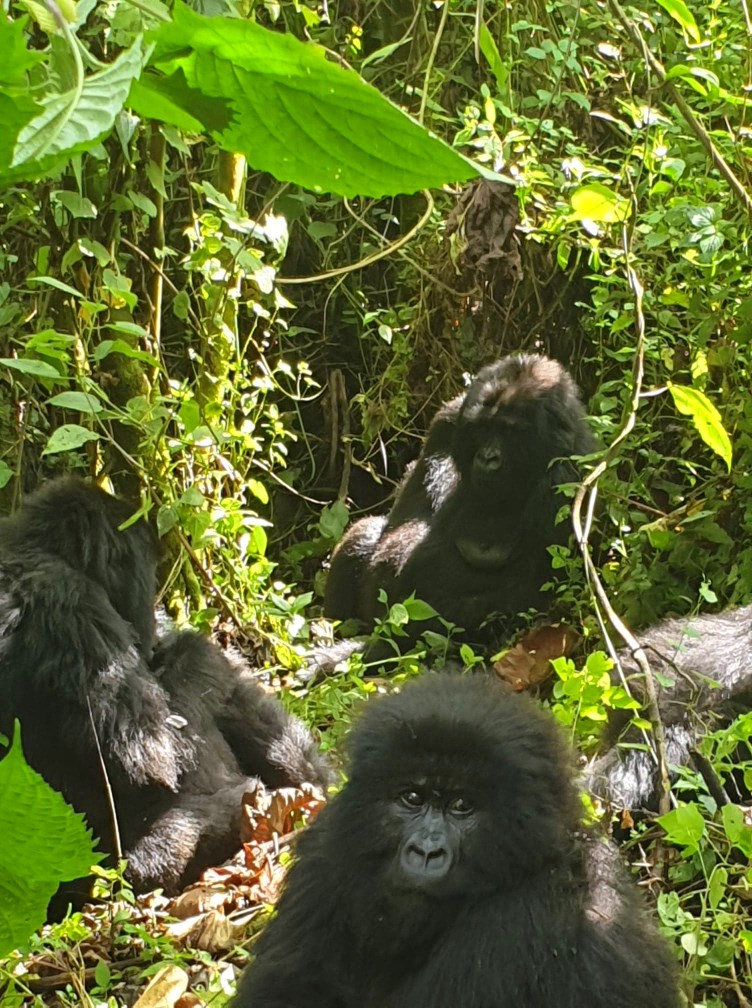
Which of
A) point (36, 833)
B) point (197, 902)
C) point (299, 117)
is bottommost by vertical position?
point (197, 902)

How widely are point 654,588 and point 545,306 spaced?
2160mm

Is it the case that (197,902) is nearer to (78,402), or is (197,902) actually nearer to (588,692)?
(588,692)

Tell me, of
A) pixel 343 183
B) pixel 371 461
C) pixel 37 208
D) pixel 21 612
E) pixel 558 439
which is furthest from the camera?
pixel 371 461

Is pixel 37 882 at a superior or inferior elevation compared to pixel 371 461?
superior

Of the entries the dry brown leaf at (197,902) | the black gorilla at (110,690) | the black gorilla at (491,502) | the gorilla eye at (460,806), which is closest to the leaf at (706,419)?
the gorilla eye at (460,806)

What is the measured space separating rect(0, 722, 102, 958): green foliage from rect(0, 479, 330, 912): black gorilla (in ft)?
11.5

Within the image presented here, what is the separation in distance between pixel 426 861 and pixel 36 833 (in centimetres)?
210

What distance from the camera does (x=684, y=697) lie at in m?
3.91

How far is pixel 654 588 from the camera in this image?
5.18 m

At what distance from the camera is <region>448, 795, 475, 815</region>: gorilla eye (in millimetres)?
2572

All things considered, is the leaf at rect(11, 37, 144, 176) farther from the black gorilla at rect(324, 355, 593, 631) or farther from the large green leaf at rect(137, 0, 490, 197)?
the black gorilla at rect(324, 355, 593, 631)

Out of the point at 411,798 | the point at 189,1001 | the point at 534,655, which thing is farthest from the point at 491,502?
the point at 411,798

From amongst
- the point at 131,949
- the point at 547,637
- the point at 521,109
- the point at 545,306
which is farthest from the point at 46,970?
the point at 521,109

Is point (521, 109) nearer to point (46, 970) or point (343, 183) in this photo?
point (46, 970)
